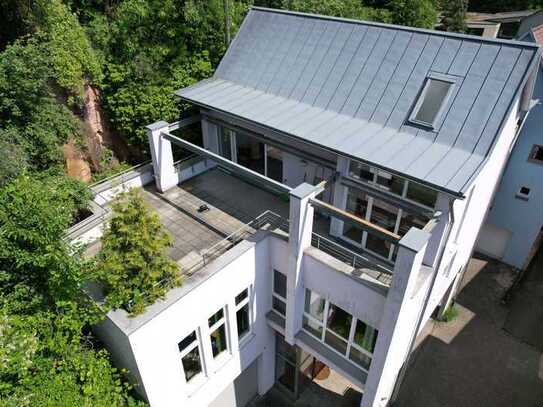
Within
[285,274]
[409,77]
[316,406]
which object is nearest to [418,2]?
[409,77]

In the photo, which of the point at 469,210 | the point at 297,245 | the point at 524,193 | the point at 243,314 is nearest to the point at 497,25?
the point at 524,193

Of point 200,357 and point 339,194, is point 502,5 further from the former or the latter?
point 200,357

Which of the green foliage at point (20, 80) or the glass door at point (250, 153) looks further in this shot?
the glass door at point (250, 153)

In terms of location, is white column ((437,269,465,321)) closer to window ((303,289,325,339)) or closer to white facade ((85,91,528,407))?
white facade ((85,91,528,407))

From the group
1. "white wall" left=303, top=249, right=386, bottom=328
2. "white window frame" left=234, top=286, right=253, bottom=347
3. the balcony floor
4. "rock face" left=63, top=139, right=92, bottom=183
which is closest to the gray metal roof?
"white wall" left=303, top=249, right=386, bottom=328

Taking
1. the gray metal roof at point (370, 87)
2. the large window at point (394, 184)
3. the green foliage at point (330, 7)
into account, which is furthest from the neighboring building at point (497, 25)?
the large window at point (394, 184)

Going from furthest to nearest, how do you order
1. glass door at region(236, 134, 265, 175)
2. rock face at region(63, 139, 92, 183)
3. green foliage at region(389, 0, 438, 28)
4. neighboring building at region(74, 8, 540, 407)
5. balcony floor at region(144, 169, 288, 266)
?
green foliage at region(389, 0, 438, 28), glass door at region(236, 134, 265, 175), rock face at region(63, 139, 92, 183), balcony floor at region(144, 169, 288, 266), neighboring building at region(74, 8, 540, 407)

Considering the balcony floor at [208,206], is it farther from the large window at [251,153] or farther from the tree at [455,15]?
the tree at [455,15]
